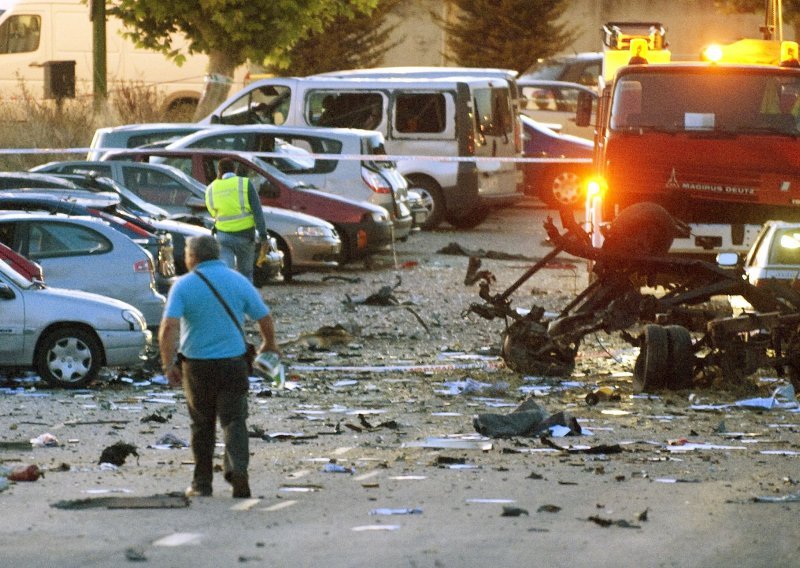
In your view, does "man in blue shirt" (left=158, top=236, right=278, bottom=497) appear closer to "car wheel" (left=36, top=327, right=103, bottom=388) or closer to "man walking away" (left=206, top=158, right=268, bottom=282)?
"car wheel" (left=36, top=327, right=103, bottom=388)

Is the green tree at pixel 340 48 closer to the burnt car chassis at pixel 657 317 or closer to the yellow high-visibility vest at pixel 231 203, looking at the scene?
the yellow high-visibility vest at pixel 231 203

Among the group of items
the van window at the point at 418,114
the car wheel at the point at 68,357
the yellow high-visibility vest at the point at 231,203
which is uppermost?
the van window at the point at 418,114

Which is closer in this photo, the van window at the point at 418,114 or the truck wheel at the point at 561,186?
the van window at the point at 418,114

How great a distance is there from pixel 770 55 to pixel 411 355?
21.6 feet

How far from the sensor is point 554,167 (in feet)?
108

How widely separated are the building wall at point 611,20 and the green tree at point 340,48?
1.65 metres

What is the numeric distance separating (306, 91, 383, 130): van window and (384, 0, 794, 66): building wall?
16.0 meters

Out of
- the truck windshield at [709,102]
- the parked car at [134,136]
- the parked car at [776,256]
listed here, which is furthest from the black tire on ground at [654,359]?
the parked car at [134,136]

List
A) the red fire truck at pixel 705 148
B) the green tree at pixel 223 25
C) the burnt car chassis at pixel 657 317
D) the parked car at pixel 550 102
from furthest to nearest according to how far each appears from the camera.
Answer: the parked car at pixel 550 102 → the green tree at pixel 223 25 → the red fire truck at pixel 705 148 → the burnt car chassis at pixel 657 317

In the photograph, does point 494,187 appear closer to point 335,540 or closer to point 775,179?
point 775,179

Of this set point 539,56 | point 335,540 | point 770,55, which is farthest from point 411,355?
point 539,56

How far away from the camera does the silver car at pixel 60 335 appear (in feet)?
48.0

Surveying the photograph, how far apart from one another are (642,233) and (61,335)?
4710 mm

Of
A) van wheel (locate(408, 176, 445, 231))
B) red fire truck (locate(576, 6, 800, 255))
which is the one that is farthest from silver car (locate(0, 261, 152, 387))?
van wheel (locate(408, 176, 445, 231))
